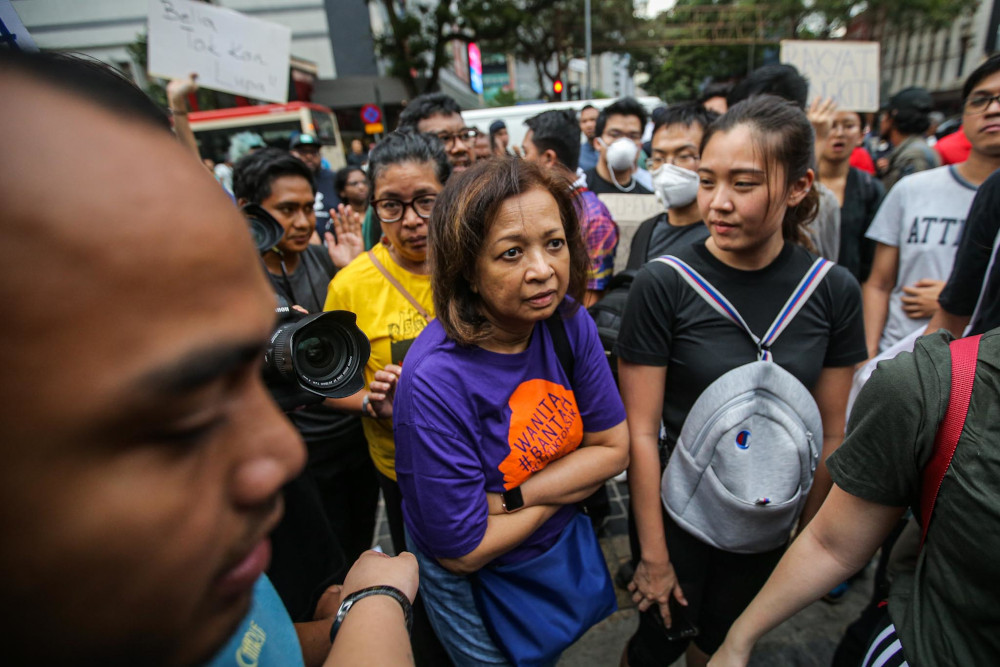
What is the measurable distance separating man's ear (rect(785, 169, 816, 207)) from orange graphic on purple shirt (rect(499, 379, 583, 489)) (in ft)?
3.45

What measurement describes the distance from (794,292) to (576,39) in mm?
34606

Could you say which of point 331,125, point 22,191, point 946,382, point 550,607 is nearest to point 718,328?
point 946,382

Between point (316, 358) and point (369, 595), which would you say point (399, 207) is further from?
point (369, 595)

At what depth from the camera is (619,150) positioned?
3814mm

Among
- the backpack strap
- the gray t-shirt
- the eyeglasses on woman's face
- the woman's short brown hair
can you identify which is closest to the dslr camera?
the woman's short brown hair

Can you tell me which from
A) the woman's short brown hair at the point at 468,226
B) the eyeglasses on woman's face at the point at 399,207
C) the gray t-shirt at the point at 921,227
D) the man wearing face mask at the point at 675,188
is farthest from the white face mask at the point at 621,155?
the woman's short brown hair at the point at 468,226

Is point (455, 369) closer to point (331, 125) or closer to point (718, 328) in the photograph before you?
Result: point (718, 328)

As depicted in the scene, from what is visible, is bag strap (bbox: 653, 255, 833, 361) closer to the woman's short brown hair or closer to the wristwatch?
the woman's short brown hair

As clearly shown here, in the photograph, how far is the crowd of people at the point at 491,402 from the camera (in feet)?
1.20

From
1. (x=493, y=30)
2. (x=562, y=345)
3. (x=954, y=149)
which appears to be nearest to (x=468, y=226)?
(x=562, y=345)

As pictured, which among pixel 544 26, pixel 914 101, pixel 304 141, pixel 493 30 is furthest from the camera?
pixel 544 26

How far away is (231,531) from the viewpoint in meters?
0.46

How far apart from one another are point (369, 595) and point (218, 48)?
13.4 ft

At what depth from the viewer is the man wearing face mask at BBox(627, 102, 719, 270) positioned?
104 inches
